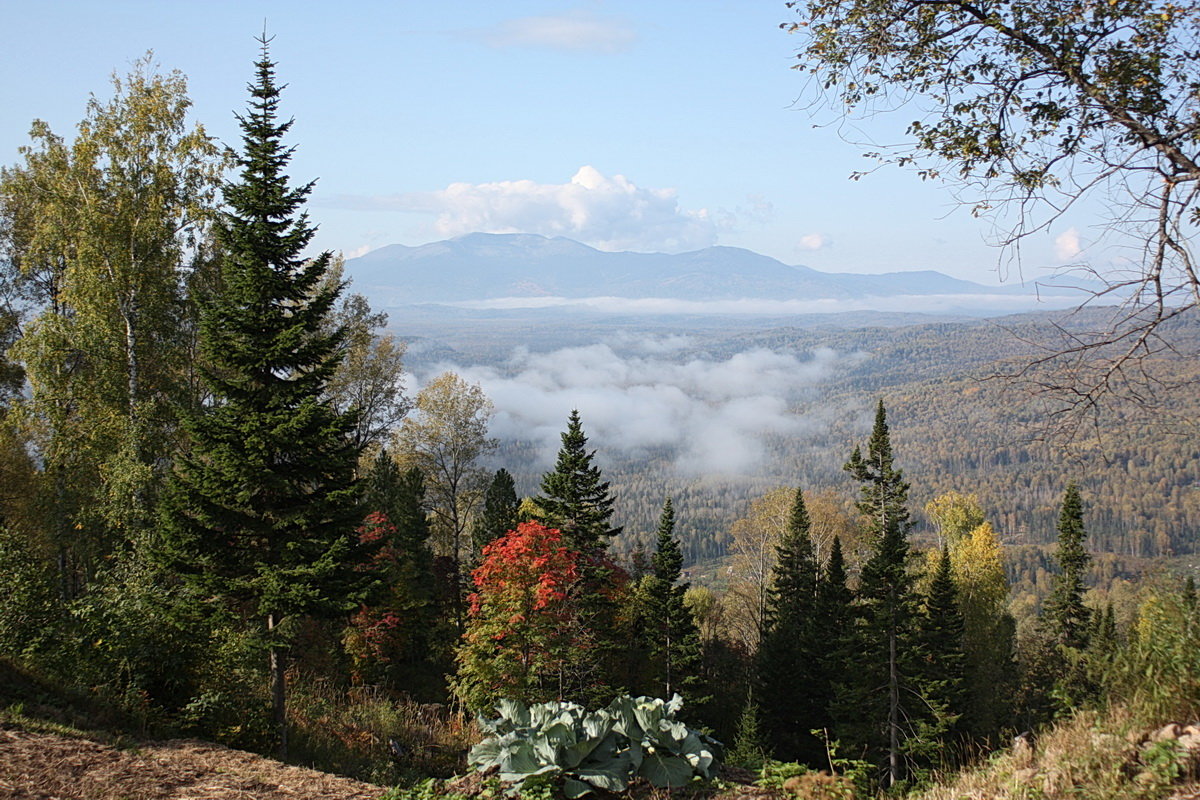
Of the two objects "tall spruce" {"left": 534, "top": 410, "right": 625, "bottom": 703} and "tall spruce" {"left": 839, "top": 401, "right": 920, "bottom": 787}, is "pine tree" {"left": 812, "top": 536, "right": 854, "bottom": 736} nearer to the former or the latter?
"tall spruce" {"left": 839, "top": 401, "right": 920, "bottom": 787}

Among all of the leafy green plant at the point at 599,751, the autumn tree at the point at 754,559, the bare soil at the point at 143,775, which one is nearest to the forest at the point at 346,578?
the leafy green plant at the point at 599,751

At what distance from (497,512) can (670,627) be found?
7452 millimetres

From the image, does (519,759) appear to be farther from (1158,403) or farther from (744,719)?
(744,719)

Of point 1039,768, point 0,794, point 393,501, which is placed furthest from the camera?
point 393,501

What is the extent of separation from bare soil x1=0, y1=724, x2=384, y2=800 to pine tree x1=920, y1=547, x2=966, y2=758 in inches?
724

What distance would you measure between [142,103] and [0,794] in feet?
51.2

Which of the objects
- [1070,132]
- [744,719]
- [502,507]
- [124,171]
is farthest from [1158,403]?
[502,507]

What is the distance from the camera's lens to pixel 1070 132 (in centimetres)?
598

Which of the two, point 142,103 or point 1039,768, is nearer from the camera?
point 1039,768

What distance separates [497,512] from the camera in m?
26.9

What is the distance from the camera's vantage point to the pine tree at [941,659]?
835 inches

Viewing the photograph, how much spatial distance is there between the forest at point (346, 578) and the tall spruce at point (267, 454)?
0.16 ft

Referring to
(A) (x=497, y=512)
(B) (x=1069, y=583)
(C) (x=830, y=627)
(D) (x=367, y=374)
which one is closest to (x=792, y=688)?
(C) (x=830, y=627)

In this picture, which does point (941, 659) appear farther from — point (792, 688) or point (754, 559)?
point (754, 559)
